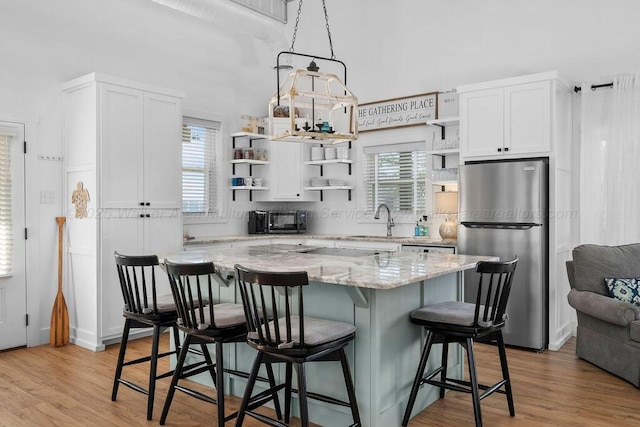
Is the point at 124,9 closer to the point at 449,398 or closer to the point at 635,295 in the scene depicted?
the point at 449,398

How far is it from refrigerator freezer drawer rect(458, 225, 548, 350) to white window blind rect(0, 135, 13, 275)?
4.24 m

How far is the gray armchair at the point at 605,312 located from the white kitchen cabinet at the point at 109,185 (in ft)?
12.2

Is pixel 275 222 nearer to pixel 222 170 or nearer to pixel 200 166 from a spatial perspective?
pixel 222 170

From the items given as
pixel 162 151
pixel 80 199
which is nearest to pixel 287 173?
pixel 162 151

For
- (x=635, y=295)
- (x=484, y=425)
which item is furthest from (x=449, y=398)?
(x=635, y=295)

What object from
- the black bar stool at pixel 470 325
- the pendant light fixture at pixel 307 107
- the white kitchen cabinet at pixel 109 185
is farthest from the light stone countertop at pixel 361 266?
the white kitchen cabinet at pixel 109 185

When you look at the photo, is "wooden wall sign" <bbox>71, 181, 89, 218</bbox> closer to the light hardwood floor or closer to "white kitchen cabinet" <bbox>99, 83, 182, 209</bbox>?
"white kitchen cabinet" <bbox>99, 83, 182, 209</bbox>

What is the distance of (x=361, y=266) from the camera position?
10.2 ft

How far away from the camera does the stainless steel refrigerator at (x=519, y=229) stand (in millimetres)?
4484

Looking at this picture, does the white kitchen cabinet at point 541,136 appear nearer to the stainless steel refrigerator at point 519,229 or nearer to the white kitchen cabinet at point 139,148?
the stainless steel refrigerator at point 519,229

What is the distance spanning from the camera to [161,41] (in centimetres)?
578

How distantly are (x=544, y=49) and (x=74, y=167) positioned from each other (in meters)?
4.67

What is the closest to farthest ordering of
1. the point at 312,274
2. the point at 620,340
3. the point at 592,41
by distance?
1. the point at 312,274
2. the point at 620,340
3. the point at 592,41

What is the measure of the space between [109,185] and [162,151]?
25.8 inches
